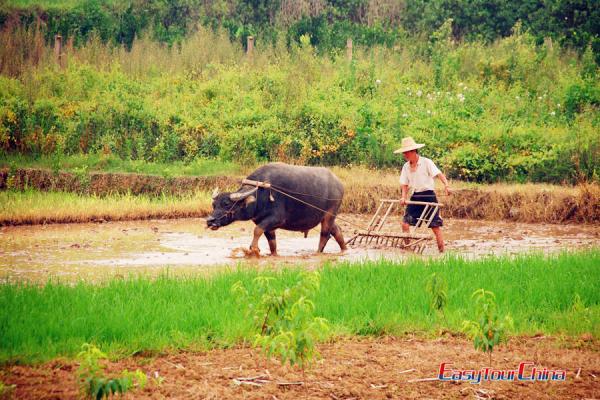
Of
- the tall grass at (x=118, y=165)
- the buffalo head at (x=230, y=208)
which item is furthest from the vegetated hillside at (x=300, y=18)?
the buffalo head at (x=230, y=208)

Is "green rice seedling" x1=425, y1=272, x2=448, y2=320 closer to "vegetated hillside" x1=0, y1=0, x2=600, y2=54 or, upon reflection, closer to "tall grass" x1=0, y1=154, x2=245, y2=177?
"tall grass" x1=0, y1=154, x2=245, y2=177

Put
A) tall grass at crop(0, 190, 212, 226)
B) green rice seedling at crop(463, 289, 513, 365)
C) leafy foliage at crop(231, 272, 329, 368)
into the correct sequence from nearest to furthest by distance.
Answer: leafy foliage at crop(231, 272, 329, 368), green rice seedling at crop(463, 289, 513, 365), tall grass at crop(0, 190, 212, 226)

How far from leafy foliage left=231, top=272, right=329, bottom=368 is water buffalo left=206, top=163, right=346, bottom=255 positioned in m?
4.04

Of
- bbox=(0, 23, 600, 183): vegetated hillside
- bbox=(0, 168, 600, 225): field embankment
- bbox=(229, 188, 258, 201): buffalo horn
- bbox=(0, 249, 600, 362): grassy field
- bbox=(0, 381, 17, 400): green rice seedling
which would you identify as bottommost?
bbox=(0, 381, 17, 400): green rice seedling

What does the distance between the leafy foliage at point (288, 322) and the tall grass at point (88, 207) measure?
22.1 feet

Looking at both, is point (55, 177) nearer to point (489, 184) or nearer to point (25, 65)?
point (25, 65)

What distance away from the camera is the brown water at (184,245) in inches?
357

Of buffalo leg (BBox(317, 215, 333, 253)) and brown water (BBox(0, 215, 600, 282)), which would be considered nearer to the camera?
brown water (BBox(0, 215, 600, 282))

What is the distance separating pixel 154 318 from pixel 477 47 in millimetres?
13479

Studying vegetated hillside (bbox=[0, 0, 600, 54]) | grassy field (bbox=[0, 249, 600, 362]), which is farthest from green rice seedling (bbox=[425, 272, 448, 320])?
vegetated hillside (bbox=[0, 0, 600, 54])

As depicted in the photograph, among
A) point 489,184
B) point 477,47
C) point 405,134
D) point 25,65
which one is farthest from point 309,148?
point 25,65

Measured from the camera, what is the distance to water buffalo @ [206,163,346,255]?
988cm

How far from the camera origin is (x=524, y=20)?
20828 millimetres

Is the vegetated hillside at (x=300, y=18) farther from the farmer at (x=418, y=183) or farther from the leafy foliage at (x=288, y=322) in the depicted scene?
the leafy foliage at (x=288, y=322)
